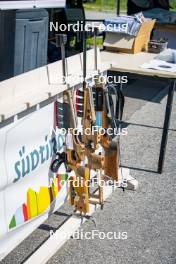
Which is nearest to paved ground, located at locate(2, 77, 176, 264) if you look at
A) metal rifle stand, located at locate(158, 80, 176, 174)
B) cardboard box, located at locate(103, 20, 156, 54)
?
metal rifle stand, located at locate(158, 80, 176, 174)

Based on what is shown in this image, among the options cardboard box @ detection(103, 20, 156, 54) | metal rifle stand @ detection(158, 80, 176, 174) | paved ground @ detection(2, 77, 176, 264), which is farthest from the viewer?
cardboard box @ detection(103, 20, 156, 54)

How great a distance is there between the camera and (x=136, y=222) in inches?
116

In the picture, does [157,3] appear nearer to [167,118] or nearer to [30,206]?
[167,118]

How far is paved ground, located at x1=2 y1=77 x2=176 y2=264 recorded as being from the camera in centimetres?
259

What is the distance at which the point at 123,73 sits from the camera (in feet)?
11.3

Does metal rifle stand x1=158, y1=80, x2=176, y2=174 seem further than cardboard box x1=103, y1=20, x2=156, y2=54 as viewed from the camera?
No

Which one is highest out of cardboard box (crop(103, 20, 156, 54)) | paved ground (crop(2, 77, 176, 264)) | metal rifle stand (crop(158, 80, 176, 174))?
cardboard box (crop(103, 20, 156, 54))

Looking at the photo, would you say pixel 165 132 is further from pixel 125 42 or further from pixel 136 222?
pixel 125 42

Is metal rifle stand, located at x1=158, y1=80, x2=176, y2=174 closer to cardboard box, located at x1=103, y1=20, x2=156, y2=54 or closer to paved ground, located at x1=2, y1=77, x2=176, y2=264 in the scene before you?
paved ground, located at x1=2, y1=77, x2=176, y2=264

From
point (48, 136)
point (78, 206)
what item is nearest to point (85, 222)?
point (78, 206)

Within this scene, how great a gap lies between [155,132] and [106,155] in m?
1.89

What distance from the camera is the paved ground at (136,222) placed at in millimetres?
2588

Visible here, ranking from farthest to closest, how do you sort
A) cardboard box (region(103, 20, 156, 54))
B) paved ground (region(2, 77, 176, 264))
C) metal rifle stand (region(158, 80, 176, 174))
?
1. cardboard box (region(103, 20, 156, 54))
2. metal rifle stand (region(158, 80, 176, 174))
3. paved ground (region(2, 77, 176, 264))

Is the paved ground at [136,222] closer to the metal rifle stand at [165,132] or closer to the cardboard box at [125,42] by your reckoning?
the metal rifle stand at [165,132]
